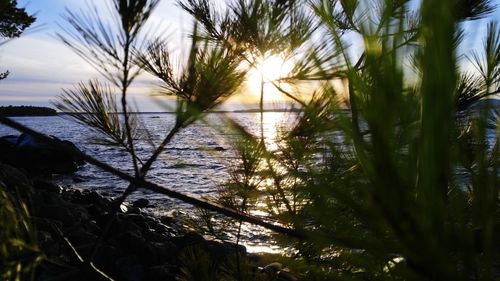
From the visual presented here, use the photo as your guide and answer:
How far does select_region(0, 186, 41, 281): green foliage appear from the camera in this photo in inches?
31.2

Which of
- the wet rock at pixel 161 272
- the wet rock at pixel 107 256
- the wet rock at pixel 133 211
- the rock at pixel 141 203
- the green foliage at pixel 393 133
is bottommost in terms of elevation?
the rock at pixel 141 203

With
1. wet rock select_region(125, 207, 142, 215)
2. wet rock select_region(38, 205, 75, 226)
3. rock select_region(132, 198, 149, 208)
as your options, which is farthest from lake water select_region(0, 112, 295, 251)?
wet rock select_region(38, 205, 75, 226)

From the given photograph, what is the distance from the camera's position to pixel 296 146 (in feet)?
5.21

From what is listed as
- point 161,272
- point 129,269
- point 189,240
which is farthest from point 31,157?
point 161,272

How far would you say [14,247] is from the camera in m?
0.86

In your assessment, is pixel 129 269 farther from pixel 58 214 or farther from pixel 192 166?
pixel 192 166

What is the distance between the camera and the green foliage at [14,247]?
2.60 feet

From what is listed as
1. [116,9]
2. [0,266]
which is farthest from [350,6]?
[0,266]

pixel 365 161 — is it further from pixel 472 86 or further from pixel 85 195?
pixel 85 195

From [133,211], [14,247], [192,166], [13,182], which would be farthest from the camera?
[133,211]

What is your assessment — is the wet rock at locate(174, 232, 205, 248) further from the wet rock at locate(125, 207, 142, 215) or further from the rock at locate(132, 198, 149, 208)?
the rock at locate(132, 198, 149, 208)

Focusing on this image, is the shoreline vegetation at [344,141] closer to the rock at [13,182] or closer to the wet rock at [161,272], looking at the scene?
the rock at [13,182]

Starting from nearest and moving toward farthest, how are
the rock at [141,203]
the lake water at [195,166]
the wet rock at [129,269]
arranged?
1. the lake water at [195,166]
2. the wet rock at [129,269]
3. the rock at [141,203]

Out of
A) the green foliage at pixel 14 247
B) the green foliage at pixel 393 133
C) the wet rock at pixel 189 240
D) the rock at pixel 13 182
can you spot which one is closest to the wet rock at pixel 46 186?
the rock at pixel 13 182
